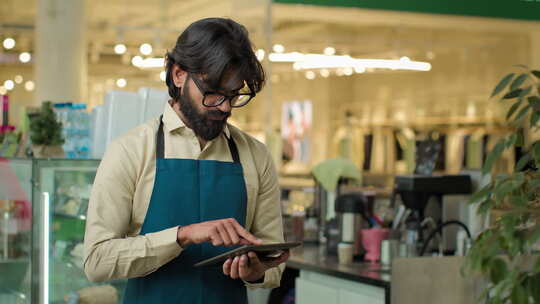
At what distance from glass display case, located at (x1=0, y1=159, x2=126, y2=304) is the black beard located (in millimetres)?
1525

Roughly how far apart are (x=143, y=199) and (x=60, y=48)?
7401 millimetres

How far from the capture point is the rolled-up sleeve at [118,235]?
6.39 feet

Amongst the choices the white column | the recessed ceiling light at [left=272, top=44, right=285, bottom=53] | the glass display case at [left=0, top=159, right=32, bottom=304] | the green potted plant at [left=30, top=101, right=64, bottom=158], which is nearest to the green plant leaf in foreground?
the glass display case at [left=0, top=159, right=32, bottom=304]

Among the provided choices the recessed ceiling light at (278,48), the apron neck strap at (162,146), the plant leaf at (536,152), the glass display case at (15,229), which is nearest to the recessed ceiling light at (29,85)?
the recessed ceiling light at (278,48)

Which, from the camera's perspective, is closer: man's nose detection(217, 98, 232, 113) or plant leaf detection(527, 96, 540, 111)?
man's nose detection(217, 98, 232, 113)

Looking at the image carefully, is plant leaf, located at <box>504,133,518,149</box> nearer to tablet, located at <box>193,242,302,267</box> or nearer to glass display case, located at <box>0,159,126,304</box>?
tablet, located at <box>193,242,302,267</box>

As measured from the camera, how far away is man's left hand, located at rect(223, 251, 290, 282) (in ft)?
6.40

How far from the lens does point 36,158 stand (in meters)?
3.44

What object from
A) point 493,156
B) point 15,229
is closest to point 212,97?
point 493,156

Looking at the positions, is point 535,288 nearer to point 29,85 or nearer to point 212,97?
point 212,97

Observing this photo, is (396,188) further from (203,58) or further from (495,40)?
(495,40)

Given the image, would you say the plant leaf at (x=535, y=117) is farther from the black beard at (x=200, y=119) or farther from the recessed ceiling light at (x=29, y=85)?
the recessed ceiling light at (x=29, y=85)

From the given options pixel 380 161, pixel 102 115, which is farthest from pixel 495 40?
pixel 102 115

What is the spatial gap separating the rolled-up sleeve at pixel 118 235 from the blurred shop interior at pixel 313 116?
0.56 m
